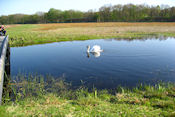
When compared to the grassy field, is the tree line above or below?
above

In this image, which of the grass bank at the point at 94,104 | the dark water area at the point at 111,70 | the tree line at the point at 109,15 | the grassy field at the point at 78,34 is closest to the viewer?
the grass bank at the point at 94,104

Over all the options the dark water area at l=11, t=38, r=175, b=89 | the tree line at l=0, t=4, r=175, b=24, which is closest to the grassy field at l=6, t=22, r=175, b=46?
the dark water area at l=11, t=38, r=175, b=89

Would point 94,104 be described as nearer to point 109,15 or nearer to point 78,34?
point 78,34

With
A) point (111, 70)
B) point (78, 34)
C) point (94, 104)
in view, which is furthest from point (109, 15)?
point (94, 104)

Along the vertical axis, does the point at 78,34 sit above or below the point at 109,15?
below

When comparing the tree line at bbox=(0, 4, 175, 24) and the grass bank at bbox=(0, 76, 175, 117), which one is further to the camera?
the tree line at bbox=(0, 4, 175, 24)

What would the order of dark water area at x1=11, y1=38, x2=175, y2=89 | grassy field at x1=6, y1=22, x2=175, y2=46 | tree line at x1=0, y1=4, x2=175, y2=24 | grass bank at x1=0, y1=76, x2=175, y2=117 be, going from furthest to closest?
tree line at x1=0, y1=4, x2=175, y2=24
grassy field at x1=6, y1=22, x2=175, y2=46
dark water area at x1=11, y1=38, x2=175, y2=89
grass bank at x1=0, y1=76, x2=175, y2=117

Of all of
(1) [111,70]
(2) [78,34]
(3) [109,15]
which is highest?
(3) [109,15]

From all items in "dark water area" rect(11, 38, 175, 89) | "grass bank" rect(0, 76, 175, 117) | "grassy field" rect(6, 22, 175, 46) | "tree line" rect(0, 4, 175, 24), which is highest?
"tree line" rect(0, 4, 175, 24)

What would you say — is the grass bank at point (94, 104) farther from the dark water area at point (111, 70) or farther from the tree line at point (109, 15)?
the tree line at point (109, 15)

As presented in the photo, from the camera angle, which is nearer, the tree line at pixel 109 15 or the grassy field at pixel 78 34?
the grassy field at pixel 78 34

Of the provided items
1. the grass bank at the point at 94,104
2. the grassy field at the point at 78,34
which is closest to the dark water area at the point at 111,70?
Result: the grass bank at the point at 94,104

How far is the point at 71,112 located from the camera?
566 centimetres

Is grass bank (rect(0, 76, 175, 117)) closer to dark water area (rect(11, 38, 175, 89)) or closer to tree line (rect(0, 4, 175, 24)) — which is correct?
dark water area (rect(11, 38, 175, 89))
